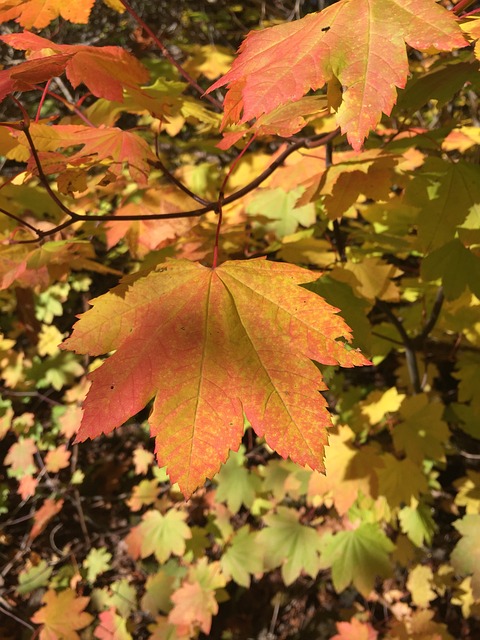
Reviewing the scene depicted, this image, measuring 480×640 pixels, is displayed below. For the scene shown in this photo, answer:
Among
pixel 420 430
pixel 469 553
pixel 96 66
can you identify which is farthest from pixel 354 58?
pixel 469 553

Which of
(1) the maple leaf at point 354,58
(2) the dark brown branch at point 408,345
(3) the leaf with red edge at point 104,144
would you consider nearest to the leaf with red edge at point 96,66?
(3) the leaf with red edge at point 104,144

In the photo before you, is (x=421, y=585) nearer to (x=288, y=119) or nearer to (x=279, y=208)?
(x=279, y=208)

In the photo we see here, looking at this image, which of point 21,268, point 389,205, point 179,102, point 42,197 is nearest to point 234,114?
point 179,102

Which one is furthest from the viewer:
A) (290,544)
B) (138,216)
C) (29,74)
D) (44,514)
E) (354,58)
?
(44,514)

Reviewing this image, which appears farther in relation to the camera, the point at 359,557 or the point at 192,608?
the point at 192,608

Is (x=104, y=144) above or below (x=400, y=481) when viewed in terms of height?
above

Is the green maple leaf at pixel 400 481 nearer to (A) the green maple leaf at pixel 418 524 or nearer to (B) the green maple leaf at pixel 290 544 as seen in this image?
(A) the green maple leaf at pixel 418 524

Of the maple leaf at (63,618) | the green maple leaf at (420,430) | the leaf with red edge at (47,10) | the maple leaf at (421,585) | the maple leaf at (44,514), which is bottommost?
the maple leaf at (44,514)
